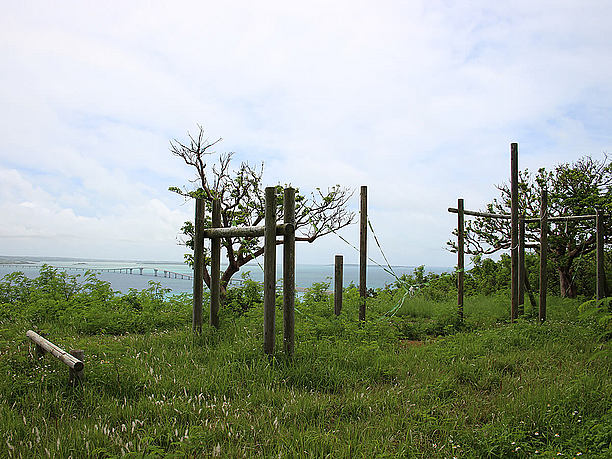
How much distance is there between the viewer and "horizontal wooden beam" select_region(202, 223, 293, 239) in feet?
21.1

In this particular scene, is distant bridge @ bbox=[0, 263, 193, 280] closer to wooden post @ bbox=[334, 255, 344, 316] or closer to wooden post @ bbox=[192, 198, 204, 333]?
wooden post @ bbox=[192, 198, 204, 333]

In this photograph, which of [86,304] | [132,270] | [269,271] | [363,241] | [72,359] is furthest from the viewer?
[132,270]

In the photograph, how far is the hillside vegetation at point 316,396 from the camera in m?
3.87

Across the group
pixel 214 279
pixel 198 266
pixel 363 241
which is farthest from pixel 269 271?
pixel 363 241

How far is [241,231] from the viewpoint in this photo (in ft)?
23.2

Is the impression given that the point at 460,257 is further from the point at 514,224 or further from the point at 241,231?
the point at 241,231

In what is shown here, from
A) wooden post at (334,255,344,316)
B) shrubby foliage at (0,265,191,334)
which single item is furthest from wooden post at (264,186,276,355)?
wooden post at (334,255,344,316)

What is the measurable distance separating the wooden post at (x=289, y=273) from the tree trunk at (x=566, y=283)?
13084mm

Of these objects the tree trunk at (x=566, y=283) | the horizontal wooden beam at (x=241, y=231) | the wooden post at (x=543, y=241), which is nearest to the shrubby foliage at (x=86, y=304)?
the horizontal wooden beam at (x=241, y=231)

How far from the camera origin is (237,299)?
1106 centimetres

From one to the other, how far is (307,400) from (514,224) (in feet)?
23.3

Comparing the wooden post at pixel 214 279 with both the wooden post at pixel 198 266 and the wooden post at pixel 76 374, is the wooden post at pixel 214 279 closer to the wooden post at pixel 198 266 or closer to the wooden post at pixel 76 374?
the wooden post at pixel 198 266

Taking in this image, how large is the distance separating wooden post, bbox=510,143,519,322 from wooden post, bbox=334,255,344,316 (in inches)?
149

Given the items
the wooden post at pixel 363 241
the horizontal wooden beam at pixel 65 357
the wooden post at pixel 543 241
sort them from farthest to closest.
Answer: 1. the wooden post at pixel 543 241
2. the wooden post at pixel 363 241
3. the horizontal wooden beam at pixel 65 357
